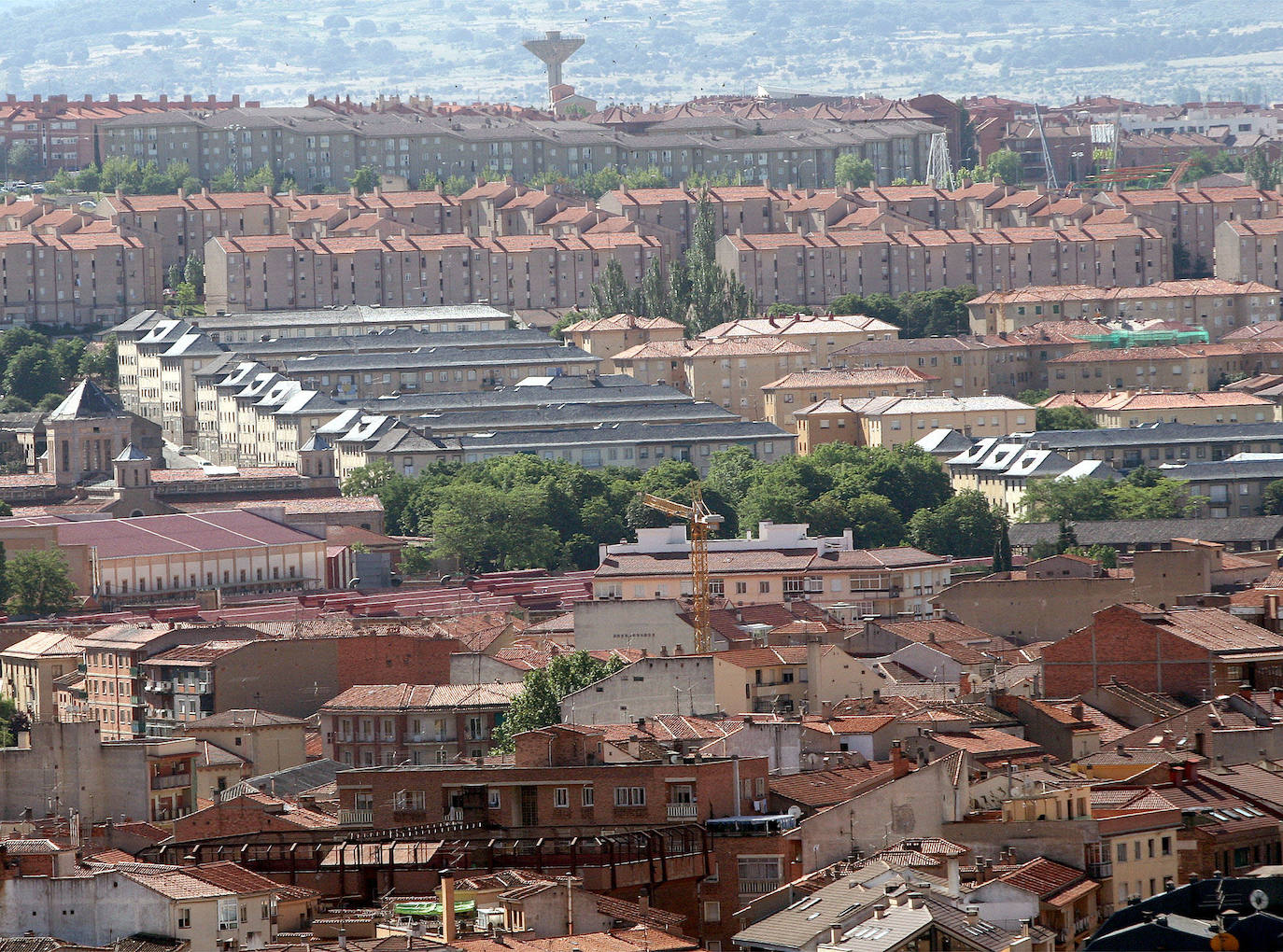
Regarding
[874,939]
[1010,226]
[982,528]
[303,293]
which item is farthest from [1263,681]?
[1010,226]

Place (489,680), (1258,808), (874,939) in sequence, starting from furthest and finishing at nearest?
(489,680) < (1258,808) < (874,939)

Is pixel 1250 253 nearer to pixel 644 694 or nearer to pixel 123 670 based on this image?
pixel 123 670

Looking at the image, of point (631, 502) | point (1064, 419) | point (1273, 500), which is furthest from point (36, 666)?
point (1064, 419)

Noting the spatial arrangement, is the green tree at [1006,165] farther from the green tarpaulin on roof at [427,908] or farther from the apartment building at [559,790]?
the green tarpaulin on roof at [427,908]

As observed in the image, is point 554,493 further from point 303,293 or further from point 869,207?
point 869,207

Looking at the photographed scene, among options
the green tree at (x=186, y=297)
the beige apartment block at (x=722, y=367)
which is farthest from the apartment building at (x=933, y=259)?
the green tree at (x=186, y=297)

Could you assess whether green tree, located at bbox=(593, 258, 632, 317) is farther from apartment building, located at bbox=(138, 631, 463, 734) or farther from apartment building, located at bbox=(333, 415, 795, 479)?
apartment building, located at bbox=(138, 631, 463, 734)
